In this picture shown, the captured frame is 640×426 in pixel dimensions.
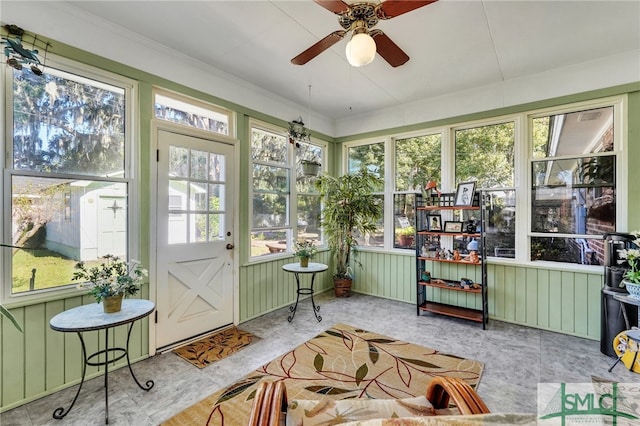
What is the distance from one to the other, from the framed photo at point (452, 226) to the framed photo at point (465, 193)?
0.25m

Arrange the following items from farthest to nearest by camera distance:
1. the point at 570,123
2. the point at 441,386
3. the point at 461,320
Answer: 1. the point at 461,320
2. the point at 570,123
3. the point at 441,386

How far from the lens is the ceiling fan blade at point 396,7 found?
1584mm

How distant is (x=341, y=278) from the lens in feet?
15.2

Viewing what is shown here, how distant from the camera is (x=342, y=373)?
2441mm

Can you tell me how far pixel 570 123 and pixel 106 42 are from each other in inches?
184

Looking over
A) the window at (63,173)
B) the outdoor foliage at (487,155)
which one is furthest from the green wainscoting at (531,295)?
the window at (63,173)

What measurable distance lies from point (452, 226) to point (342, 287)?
189 centimetres

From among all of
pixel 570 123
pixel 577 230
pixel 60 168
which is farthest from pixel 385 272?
pixel 60 168

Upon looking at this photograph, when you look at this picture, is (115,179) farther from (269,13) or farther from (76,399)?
(269,13)

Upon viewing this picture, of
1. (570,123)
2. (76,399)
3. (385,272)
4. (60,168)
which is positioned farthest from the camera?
(385,272)

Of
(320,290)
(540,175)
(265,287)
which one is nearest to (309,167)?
(265,287)

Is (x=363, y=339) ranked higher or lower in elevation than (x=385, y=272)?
lower

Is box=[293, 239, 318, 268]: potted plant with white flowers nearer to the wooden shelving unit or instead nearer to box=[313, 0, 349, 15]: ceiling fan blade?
the wooden shelving unit

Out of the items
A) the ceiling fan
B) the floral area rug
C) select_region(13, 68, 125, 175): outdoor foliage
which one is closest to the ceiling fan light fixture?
the ceiling fan
